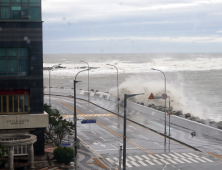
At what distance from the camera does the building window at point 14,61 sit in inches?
1148

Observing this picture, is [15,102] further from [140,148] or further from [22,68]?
[140,148]

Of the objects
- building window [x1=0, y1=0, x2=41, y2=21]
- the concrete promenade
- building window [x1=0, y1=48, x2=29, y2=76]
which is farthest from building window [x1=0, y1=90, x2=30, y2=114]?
the concrete promenade

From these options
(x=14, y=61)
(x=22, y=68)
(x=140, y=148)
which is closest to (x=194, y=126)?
(x=140, y=148)

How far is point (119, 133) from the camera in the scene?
40.9 m

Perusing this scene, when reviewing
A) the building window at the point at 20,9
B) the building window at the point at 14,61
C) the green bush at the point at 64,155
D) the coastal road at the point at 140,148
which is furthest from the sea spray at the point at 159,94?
the building window at the point at 20,9

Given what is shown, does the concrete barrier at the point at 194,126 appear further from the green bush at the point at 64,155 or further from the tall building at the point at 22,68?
the tall building at the point at 22,68

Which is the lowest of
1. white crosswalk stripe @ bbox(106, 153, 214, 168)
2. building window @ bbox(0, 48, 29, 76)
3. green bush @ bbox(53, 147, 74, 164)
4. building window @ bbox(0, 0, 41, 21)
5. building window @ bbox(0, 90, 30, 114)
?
white crosswalk stripe @ bbox(106, 153, 214, 168)

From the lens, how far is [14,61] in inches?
1154

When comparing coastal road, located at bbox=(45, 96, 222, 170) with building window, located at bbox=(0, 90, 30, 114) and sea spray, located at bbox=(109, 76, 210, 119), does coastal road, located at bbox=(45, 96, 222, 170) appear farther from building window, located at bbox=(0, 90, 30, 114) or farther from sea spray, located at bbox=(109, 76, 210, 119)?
sea spray, located at bbox=(109, 76, 210, 119)

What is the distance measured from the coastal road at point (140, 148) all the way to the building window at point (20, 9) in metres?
14.3

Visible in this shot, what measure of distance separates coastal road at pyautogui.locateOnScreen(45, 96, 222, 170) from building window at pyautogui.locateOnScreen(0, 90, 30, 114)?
27.4 feet

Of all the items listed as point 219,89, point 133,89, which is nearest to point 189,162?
point 133,89

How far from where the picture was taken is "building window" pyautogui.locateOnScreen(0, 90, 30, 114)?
29.3 metres

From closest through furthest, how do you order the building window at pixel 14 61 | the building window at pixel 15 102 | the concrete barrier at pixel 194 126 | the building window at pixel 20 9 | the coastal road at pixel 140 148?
the coastal road at pixel 140 148
the building window at pixel 20 9
the building window at pixel 14 61
the building window at pixel 15 102
the concrete barrier at pixel 194 126
